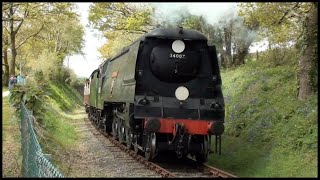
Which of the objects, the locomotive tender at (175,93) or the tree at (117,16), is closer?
the locomotive tender at (175,93)

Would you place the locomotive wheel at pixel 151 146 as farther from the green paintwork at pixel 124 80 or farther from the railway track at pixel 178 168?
the green paintwork at pixel 124 80

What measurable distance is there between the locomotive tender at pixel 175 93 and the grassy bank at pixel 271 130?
152cm

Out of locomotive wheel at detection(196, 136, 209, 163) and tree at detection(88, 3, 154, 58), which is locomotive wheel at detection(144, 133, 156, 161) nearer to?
locomotive wheel at detection(196, 136, 209, 163)

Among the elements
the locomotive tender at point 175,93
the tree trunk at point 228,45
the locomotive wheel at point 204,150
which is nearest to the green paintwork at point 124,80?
the locomotive tender at point 175,93

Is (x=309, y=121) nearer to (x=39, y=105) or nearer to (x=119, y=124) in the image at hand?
(x=119, y=124)

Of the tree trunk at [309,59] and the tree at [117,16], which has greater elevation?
the tree at [117,16]

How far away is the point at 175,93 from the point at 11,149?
4335mm

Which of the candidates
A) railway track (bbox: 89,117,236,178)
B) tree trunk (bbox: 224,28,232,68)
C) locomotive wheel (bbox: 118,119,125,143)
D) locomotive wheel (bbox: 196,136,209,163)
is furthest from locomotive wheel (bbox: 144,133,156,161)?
tree trunk (bbox: 224,28,232,68)

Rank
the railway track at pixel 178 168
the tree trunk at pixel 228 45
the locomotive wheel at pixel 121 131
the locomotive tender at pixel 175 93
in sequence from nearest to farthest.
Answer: the railway track at pixel 178 168 → the locomotive tender at pixel 175 93 → the locomotive wheel at pixel 121 131 → the tree trunk at pixel 228 45

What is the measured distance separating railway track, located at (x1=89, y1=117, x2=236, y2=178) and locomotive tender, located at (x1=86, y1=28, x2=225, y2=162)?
0.30 metres

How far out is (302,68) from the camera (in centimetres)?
1479

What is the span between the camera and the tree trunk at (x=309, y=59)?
14.4m

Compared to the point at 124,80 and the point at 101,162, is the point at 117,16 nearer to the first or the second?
the point at 124,80

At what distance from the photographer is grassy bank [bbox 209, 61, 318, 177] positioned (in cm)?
1148
